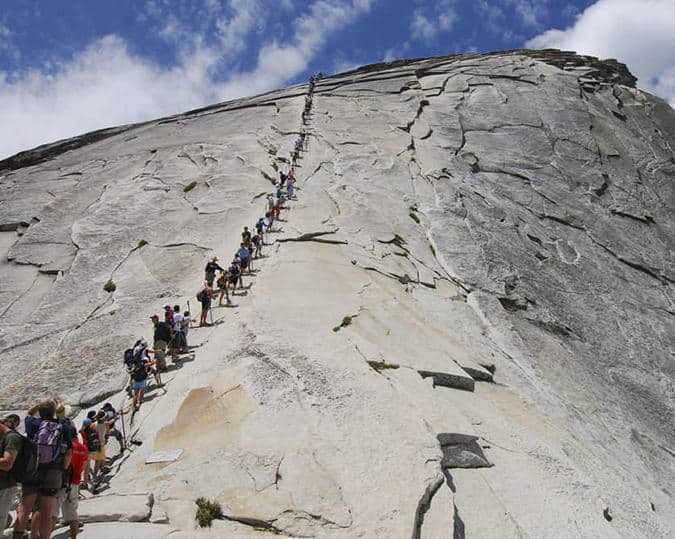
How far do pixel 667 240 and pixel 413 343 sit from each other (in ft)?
95.3

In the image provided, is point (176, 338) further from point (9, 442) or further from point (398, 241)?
point (398, 241)

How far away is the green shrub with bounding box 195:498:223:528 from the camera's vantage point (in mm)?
10102

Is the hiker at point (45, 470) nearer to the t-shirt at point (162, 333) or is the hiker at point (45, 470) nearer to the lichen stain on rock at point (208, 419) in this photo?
the lichen stain on rock at point (208, 419)

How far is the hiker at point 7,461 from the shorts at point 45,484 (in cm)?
21

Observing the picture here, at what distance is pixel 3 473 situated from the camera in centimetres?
823

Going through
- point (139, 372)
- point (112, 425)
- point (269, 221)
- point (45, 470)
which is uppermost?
point (269, 221)

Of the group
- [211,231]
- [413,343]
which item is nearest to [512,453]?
[413,343]

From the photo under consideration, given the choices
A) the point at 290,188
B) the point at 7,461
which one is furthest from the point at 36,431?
the point at 290,188

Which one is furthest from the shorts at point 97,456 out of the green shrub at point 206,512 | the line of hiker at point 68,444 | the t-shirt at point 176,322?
the t-shirt at point 176,322

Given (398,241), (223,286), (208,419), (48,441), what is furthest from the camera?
(398,241)

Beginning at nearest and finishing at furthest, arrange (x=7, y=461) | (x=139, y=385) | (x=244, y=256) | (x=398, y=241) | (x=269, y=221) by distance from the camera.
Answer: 1. (x=7, y=461)
2. (x=139, y=385)
3. (x=244, y=256)
4. (x=269, y=221)
5. (x=398, y=241)

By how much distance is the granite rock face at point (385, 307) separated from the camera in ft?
39.0

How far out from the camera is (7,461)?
26.0 feet

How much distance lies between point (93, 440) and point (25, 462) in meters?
4.13
